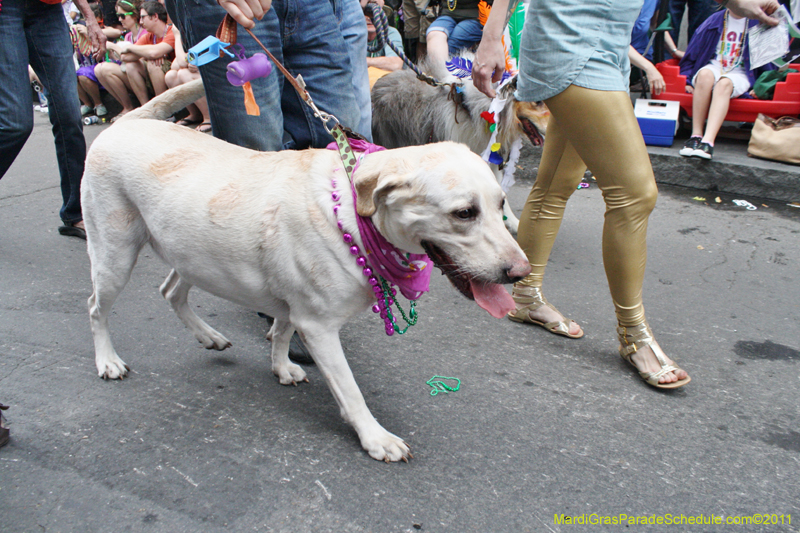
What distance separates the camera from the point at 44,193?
510 cm

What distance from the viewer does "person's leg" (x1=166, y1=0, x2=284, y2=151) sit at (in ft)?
7.18

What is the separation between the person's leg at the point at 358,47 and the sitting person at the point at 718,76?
362cm

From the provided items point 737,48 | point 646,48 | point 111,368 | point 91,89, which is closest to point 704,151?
point 737,48

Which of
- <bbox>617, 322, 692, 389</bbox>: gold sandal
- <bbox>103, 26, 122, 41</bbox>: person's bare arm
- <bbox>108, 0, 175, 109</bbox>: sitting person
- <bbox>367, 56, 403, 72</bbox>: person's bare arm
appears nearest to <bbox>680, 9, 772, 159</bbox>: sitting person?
<bbox>367, 56, 403, 72</bbox>: person's bare arm

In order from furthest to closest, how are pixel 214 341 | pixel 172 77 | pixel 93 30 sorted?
pixel 172 77
pixel 93 30
pixel 214 341

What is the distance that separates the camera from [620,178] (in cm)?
226

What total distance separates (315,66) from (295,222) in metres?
1.01

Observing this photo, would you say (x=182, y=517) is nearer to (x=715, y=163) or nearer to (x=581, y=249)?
(x=581, y=249)

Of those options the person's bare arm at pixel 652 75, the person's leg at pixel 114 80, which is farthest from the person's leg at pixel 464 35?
the person's leg at pixel 114 80

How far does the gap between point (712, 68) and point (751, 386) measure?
424 cm

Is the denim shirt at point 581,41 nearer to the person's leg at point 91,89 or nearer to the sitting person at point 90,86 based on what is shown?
the sitting person at point 90,86

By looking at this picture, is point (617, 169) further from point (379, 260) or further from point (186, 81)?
point (186, 81)

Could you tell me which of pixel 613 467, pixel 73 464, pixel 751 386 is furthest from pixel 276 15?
pixel 751 386

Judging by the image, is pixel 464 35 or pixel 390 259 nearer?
pixel 390 259
